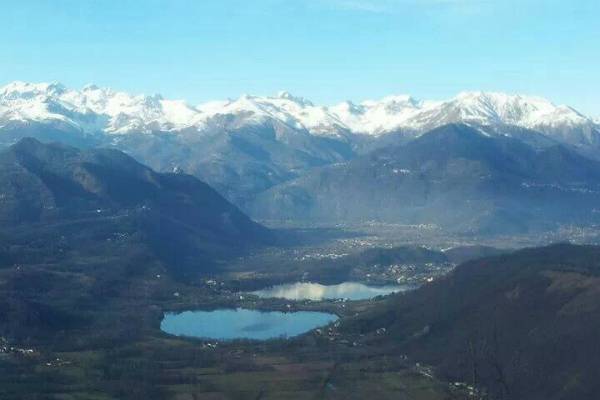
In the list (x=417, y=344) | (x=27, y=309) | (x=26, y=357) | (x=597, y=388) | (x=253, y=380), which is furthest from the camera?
(x=27, y=309)

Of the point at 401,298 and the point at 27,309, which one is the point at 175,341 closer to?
the point at 27,309

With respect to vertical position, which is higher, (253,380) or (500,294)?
(500,294)

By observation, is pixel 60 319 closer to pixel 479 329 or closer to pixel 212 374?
pixel 212 374

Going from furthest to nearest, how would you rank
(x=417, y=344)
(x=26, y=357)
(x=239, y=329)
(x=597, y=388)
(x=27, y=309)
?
(x=239, y=329)
(x=27, y=309)
(x=417, y=344)
(x=26, y=357)
(x=597, y=388)

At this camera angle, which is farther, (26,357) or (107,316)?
(107,316)

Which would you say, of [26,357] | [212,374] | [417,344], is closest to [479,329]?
[417,344]

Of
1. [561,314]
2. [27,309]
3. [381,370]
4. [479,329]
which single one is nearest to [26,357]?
[27,309]
